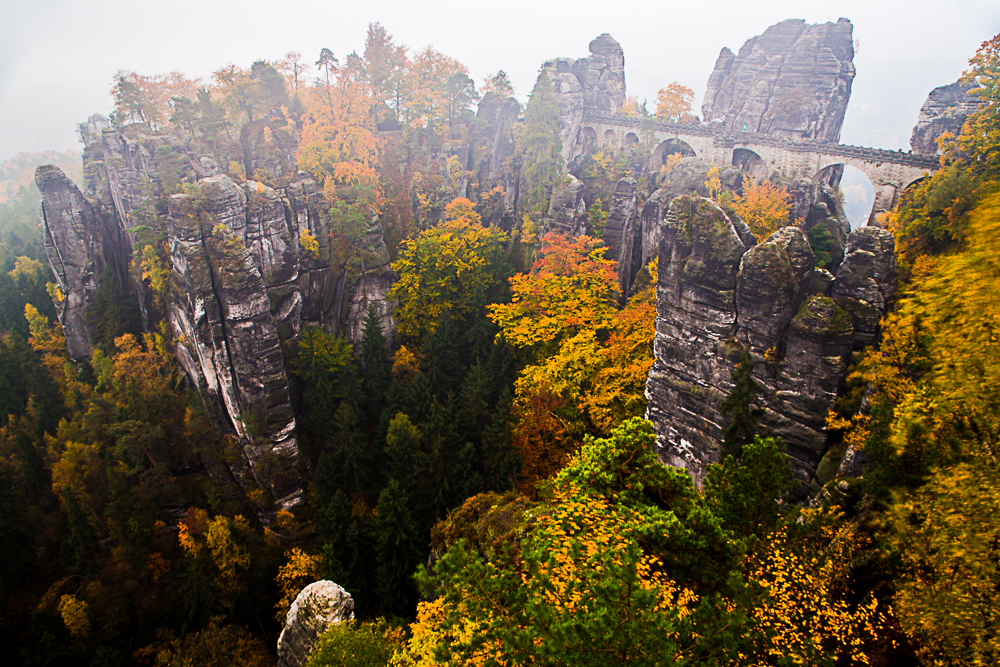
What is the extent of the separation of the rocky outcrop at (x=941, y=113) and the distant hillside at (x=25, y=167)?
142540 millimetres

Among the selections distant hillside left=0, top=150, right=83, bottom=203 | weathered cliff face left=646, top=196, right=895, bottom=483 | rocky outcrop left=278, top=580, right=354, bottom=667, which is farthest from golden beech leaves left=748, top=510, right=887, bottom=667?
distant hillside left=0, top=150, right=83, bottom=203

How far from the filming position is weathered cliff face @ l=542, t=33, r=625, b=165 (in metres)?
53.1

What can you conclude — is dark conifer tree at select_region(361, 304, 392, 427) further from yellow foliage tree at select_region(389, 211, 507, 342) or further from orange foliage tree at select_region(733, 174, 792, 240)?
orange foliage tree at select_region(733, 174, 792, 240)

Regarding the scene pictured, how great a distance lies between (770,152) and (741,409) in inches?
1318

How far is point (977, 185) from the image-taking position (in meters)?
19.9

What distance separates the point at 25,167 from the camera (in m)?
114

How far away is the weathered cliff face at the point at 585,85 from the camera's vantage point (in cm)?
5309

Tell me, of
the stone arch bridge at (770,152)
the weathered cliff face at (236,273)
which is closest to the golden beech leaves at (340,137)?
the weathered cliff face at (236,273)

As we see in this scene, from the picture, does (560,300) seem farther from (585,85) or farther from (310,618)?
(585,85)

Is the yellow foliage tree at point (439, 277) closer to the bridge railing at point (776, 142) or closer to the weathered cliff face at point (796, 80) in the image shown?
the bridge railing at point (776, 142)

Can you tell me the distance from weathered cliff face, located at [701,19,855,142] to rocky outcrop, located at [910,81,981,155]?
9774mm

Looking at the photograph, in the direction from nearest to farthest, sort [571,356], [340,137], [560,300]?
[571,356], [560,300], [340,137]

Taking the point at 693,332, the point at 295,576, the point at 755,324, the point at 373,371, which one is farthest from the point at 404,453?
the point at 755,324

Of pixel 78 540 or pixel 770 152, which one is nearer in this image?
pixel 78 540
